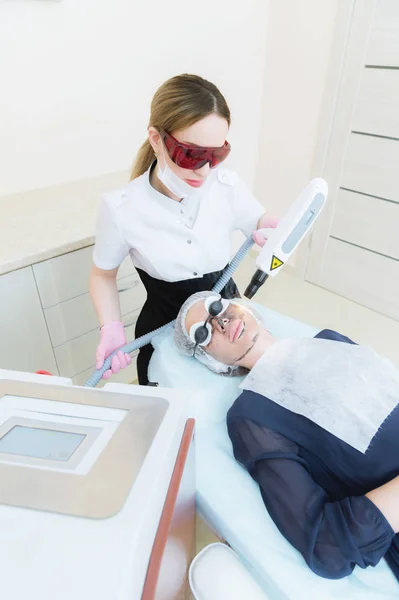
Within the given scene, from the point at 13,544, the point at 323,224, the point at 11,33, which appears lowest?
the point at 323,224

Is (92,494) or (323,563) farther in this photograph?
(323,563)

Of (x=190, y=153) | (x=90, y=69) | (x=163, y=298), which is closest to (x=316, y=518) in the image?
(x=163, y=298)

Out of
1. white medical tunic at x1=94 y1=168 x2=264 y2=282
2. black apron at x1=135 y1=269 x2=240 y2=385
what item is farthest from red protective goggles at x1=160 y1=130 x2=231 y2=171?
black apron at x1=135 y1=269 x2=240 y2=385

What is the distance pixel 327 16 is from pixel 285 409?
2.23 metres

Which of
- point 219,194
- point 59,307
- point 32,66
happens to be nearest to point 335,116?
point 219,194

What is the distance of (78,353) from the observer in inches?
68.7

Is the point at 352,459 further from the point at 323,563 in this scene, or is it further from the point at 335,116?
the point at 335,116

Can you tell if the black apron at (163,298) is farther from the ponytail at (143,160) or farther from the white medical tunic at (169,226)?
the ponytail at (143,160)

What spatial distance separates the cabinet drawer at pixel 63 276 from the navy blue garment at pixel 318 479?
822 mm

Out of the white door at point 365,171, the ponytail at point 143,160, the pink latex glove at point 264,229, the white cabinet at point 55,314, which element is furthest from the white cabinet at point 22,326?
the white door at point 365,171

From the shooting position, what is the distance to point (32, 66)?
5.27 ft

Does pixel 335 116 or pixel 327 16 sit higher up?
pixel 327 16

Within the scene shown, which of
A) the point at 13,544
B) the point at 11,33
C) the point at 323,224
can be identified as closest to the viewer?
the point at 13,544

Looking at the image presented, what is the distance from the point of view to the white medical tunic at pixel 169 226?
118 centimetres
